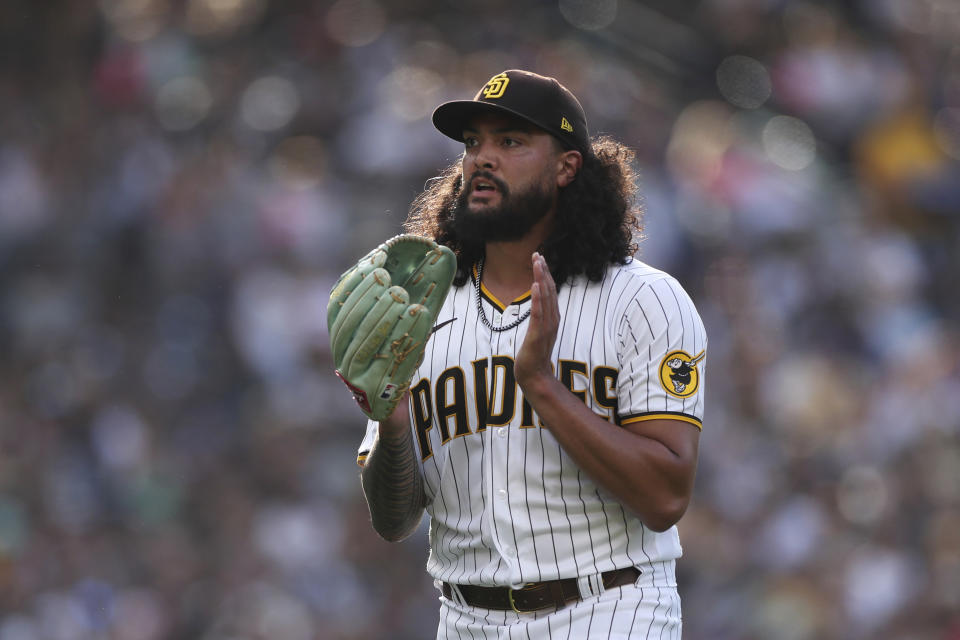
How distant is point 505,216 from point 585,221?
0.68 ft

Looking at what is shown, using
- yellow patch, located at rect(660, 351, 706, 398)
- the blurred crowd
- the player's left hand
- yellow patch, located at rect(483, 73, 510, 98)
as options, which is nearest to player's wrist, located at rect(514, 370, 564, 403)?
Result: the player's left hand

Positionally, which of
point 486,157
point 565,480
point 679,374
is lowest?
point 565,480

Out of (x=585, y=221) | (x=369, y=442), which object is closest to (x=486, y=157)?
(x=585, y=221)

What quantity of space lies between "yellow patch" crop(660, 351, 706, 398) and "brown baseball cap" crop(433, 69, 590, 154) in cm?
64

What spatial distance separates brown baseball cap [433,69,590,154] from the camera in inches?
116

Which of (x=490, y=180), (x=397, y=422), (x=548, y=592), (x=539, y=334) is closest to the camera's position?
(x=539, y=334)

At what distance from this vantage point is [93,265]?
299 inches

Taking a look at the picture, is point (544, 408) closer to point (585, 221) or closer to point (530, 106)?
point (585, 221)

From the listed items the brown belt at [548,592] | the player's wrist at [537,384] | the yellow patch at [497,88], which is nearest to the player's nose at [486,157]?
the yellow patch at [497,88]

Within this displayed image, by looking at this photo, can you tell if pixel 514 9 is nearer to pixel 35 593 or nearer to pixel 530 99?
pixel 35 593

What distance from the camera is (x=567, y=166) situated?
310cm

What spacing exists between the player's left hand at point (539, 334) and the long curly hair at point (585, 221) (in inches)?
12.7

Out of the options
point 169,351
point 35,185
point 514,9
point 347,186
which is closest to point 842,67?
point 514,9

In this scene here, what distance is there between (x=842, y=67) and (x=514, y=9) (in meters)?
2.26
